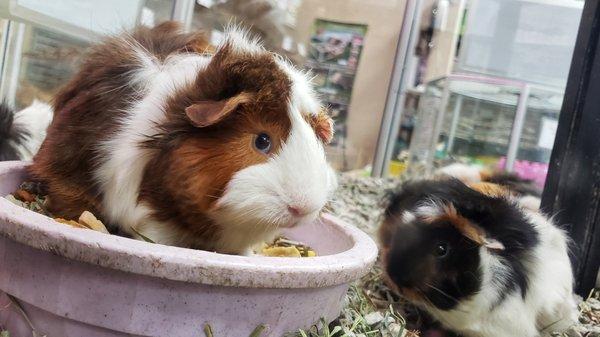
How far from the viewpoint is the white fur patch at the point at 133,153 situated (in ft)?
3.45

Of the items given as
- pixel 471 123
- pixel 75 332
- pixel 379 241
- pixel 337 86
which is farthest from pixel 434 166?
pixel 75 332

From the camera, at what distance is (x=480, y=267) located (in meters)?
1.54

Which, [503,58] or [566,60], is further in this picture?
[503,58]

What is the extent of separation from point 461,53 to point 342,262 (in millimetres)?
2698

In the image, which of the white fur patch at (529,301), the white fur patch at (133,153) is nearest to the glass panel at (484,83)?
the white fur patch at (529,301)

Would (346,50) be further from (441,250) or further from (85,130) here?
(85,130)

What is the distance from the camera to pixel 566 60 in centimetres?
271

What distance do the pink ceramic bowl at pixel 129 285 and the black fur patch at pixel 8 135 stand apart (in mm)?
1011

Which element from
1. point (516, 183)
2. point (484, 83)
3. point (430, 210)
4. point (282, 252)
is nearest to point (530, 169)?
point (516, 183)

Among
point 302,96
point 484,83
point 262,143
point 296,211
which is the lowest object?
point 296,211

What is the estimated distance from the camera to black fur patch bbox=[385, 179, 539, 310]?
5.05 ft

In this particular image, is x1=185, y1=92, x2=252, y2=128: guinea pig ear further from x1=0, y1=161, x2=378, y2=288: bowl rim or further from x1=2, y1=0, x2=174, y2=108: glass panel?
x1=2, y1=0, x2=174, y2=108: glass panel

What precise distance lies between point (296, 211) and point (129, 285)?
305mm

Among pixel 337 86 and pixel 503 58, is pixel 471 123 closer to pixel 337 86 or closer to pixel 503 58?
pixel 503 58
